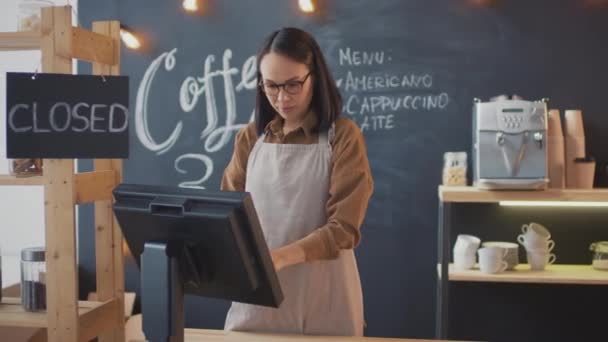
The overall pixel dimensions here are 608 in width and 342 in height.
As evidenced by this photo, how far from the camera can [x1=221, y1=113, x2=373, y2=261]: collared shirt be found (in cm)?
174

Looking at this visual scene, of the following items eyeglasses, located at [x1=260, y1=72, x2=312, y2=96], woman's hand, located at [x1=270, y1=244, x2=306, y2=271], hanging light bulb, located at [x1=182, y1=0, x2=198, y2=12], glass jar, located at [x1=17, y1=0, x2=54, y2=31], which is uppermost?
hanging light bulb, located at [x1=182, y1=0, x2=198, y2=12]

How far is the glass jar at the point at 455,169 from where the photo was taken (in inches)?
130

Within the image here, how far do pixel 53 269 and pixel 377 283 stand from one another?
2050 millimetres

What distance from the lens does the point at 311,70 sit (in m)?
1.87

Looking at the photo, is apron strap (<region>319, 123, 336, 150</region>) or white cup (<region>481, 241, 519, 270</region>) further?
white cup (<region>481, 241, 519, 270</region>)

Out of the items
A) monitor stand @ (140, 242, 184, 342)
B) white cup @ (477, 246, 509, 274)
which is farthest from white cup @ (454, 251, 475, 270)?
monitor stand @ (140, 242, 184, 342)

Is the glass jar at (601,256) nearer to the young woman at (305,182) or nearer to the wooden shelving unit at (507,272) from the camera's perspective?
the wooden shelving unit at (507,272)

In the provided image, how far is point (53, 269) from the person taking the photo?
1.82m

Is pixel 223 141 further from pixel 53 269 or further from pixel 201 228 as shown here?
pixel 201 228

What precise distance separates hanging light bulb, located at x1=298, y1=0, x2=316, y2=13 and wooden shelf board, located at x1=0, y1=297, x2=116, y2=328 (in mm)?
2001

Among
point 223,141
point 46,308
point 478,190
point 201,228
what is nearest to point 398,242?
point 478,190

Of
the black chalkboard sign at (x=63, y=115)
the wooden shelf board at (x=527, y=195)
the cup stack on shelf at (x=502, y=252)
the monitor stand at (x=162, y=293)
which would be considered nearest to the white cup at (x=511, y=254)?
the cup stack on shelf at (x=502, y=252)

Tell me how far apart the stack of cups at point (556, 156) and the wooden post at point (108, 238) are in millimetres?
1985

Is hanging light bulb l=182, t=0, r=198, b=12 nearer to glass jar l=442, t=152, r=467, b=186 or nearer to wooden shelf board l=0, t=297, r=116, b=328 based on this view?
glass jar l=442, t=152, r=467, b=186
